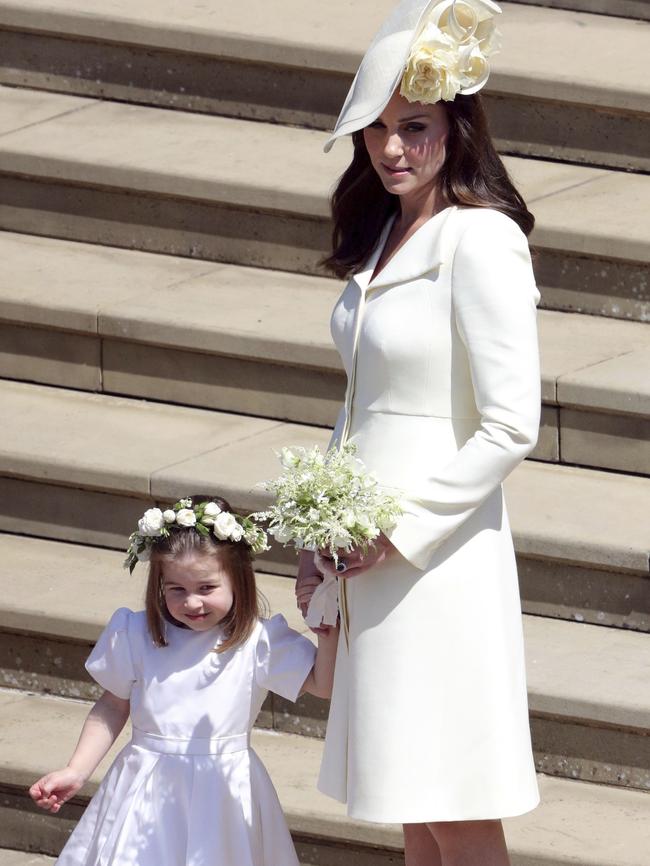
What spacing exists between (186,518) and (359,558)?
0.61m

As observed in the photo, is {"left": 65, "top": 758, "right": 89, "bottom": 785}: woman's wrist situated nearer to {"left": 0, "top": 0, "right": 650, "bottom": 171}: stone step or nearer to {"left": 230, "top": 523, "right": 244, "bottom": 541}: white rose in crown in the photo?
{"left": 230, "top": 523, "right": 244, "bottom": 541}: white rose in crown

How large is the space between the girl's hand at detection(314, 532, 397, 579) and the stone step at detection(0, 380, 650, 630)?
1.45 metres

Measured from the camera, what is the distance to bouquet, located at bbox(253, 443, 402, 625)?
323cm

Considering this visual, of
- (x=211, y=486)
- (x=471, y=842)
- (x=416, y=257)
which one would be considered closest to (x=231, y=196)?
(x=211, y=486)

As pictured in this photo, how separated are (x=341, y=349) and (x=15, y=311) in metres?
2.34

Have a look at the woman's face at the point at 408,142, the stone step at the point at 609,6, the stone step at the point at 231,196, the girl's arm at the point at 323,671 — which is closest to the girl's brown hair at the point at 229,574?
the girl's arm at the point at 323,671

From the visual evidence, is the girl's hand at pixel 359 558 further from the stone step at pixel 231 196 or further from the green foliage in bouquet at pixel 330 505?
the stone step at pixel 231 196

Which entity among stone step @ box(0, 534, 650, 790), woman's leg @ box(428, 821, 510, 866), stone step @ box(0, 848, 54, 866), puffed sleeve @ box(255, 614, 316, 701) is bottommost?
stone step @ box(0, 848, 54, 866)

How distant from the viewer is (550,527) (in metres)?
4.78

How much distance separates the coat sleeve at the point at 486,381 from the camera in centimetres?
326

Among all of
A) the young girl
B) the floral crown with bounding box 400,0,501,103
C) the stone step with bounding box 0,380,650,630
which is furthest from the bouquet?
the stone step with bounding box 0,380,650,630

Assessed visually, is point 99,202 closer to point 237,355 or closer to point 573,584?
point 237,355

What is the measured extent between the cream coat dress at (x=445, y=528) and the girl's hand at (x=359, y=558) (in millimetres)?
44

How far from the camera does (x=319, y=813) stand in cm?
438
